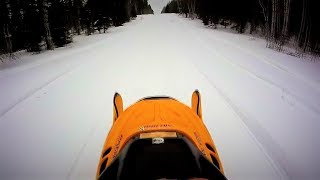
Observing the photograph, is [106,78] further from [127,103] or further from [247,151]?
[247,151]

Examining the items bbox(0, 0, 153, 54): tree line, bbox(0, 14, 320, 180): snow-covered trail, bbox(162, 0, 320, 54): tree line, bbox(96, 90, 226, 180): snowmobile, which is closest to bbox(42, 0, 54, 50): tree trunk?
bbox(0, 0, 153, 54): tree line

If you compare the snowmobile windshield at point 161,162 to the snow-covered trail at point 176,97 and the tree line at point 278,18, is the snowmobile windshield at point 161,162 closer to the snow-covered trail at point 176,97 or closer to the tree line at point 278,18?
the snow-covered trail at point 176,97

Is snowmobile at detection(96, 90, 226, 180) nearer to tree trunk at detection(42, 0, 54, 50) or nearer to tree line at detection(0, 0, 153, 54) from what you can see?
tree line at detection(0, 0, 153, 54)

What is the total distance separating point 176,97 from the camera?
5.99 m

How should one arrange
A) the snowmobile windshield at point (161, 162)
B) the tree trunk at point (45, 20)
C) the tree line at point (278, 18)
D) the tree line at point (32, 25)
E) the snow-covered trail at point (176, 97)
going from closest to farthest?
the snowmobile windshield at point (161, 162)
the snow-covered trail at point (176, 97)
the tree line at point (278, 18)
the tree trunk at point (45, 20)
the tree line at point (32, 25)

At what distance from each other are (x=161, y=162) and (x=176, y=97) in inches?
156

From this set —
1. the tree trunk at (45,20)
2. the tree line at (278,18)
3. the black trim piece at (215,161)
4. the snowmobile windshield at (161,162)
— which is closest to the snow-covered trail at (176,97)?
the black trim piece at (215,161)

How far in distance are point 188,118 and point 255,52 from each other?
9.39 metres

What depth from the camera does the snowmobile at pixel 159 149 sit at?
75.0 inches

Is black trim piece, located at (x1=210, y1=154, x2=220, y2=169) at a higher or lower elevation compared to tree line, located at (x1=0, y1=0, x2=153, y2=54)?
lower

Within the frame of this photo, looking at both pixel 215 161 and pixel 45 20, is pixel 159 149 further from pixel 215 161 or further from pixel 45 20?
pixel 45 20

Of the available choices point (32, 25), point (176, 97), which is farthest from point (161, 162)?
point (32, 25)

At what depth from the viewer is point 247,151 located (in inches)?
150

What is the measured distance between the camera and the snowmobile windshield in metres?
1.87
